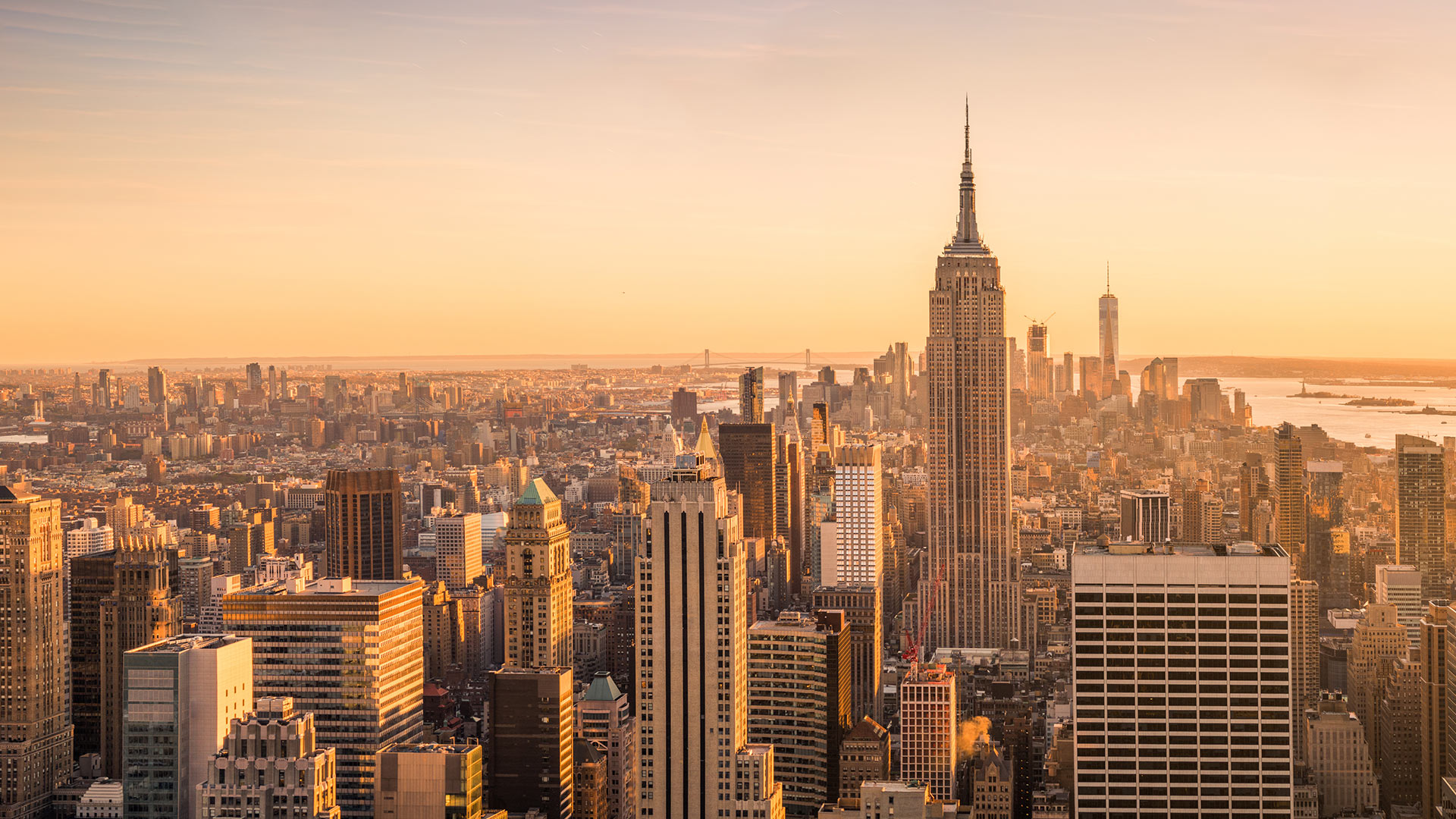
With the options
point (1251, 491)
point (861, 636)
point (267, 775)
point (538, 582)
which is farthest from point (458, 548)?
point (267, 775)

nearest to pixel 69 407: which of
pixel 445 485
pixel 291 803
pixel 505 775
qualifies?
pixel 291 803

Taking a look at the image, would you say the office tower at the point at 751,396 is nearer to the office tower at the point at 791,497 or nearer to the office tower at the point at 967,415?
the office tower at the point at 791,497

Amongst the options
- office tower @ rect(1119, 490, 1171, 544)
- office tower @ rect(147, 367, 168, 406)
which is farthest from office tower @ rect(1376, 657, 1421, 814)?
office tower @ rect(147, 367, 168, 406)

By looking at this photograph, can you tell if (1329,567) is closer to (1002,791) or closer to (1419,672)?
(1419,672)

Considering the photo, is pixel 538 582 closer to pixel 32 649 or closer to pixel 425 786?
pixel 32 649

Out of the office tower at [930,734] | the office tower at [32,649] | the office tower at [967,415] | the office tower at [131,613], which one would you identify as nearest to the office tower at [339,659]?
the office tower at [131,613]

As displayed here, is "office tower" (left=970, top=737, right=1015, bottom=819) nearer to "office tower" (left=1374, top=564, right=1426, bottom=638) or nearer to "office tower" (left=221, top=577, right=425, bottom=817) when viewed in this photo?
"office tower" (left=1374, top=564, right=1426, bottom=638)

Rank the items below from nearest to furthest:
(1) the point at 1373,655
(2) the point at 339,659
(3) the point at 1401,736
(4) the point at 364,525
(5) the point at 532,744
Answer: (3) the point at 1401,736, (2) the point at 339,659, (5) the point at 532,744, (1) the point at 1373,655, (4) the point at 364,525
